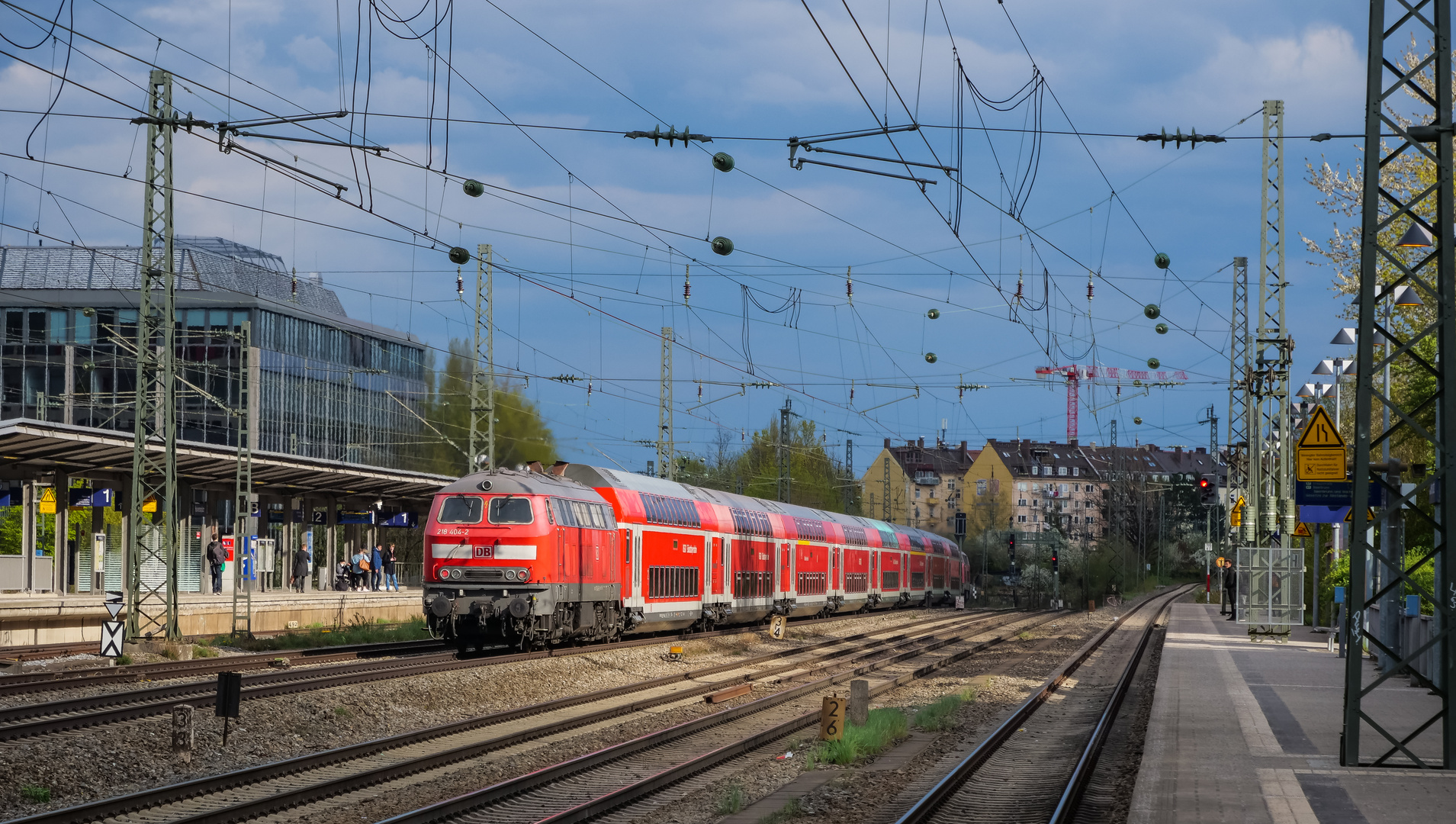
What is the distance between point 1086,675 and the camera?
27.5 meters

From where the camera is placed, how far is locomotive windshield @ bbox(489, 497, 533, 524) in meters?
24.5

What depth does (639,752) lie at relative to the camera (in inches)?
620

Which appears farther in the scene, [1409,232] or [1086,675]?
[1086,675]

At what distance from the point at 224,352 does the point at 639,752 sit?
6749 centimetres

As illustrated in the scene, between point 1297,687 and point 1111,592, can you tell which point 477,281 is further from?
point 1111,592

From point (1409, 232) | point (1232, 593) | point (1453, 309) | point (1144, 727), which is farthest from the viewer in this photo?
point (1232, 593)

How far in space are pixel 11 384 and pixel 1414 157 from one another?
220ft

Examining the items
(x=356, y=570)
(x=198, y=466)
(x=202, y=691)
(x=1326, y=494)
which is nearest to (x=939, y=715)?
(x=1326, y=494)

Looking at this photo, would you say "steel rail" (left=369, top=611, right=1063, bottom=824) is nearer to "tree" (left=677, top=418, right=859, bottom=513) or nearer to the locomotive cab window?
the locomotive cab window

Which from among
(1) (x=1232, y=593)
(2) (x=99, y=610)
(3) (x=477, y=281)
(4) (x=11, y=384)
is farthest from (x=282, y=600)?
(4) (x=11, y=384)

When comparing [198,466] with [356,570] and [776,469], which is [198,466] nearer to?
[356,570]

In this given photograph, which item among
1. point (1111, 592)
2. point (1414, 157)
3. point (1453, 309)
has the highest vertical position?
point (1414, 157)

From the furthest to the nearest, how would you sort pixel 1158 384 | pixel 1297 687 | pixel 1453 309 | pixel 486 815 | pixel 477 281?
1. pixel 1158 384
2. pixel 477 281
3. pixel 1297 687
4. pixel 1453 309
5. pixel 486 815

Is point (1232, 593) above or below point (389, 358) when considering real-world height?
below
